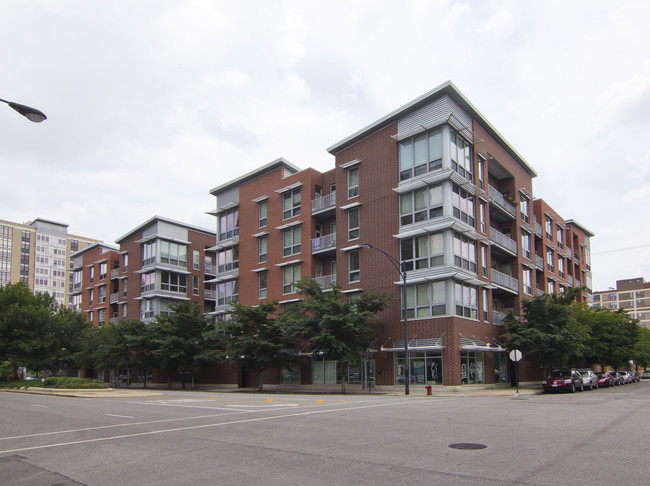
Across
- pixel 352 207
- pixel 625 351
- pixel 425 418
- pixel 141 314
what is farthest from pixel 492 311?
pixel 141 314

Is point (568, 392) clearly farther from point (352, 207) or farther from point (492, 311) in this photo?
point (352, 207)

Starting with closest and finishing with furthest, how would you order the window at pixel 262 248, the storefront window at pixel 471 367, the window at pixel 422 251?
the storefront window at pixel 471 367
the window at pixel 422 251
the window at pixel 262 248

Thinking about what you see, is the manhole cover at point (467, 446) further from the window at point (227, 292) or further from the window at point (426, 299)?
the window at point (227, 292)

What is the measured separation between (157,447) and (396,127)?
3188 centimetres

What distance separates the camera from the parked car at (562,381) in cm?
3203

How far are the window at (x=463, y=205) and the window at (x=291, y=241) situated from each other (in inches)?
556

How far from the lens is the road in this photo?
7547mm

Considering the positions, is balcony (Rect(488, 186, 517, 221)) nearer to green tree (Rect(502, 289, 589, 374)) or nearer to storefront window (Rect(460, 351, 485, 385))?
green tree (Rect(502, 289, 589, 374))

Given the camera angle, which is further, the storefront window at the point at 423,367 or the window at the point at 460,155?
the window at the point at 460,155

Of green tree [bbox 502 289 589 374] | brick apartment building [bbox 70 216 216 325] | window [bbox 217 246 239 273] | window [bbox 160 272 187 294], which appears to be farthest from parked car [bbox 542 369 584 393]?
window [bbox 160 272 187 294]

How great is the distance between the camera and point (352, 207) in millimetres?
40719

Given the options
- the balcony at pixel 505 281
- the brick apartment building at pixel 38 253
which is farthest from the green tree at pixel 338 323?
the brick apartment building at pixel 38 253

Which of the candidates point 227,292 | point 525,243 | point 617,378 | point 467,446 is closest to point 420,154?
point 525,243

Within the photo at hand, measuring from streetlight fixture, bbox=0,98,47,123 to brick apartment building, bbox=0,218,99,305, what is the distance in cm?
12943
